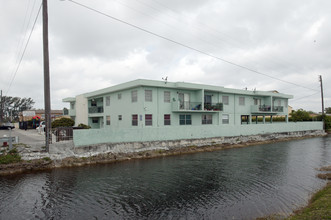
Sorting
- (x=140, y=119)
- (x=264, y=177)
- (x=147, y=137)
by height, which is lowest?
(x=264, y=177)

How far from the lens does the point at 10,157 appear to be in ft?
50.2

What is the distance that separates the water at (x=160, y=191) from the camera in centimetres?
898

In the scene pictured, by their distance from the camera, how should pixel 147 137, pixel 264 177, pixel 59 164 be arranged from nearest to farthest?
pixel 264 177 < pixel 59 164 < pixel 147 137

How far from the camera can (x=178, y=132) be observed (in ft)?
78.3

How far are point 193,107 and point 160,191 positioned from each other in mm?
17901

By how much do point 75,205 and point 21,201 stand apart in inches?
103

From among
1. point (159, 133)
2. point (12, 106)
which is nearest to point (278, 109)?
point (159, 133)

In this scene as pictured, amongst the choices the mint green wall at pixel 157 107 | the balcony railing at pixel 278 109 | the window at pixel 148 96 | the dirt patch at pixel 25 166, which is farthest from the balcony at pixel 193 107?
the balcony railing at pixel 278 109

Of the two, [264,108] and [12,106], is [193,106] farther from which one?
[12,106]

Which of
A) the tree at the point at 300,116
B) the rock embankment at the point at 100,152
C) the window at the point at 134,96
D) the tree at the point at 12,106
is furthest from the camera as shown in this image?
the tree at the point at 12,106

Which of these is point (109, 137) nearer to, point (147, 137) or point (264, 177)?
point (147, 137)

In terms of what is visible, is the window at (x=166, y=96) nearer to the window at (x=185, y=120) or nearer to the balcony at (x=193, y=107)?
the balcony at (x=193, y=107)

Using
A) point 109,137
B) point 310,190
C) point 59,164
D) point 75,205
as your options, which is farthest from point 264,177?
point 59,164

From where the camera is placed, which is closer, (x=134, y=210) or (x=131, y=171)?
(x=134, y=210)
